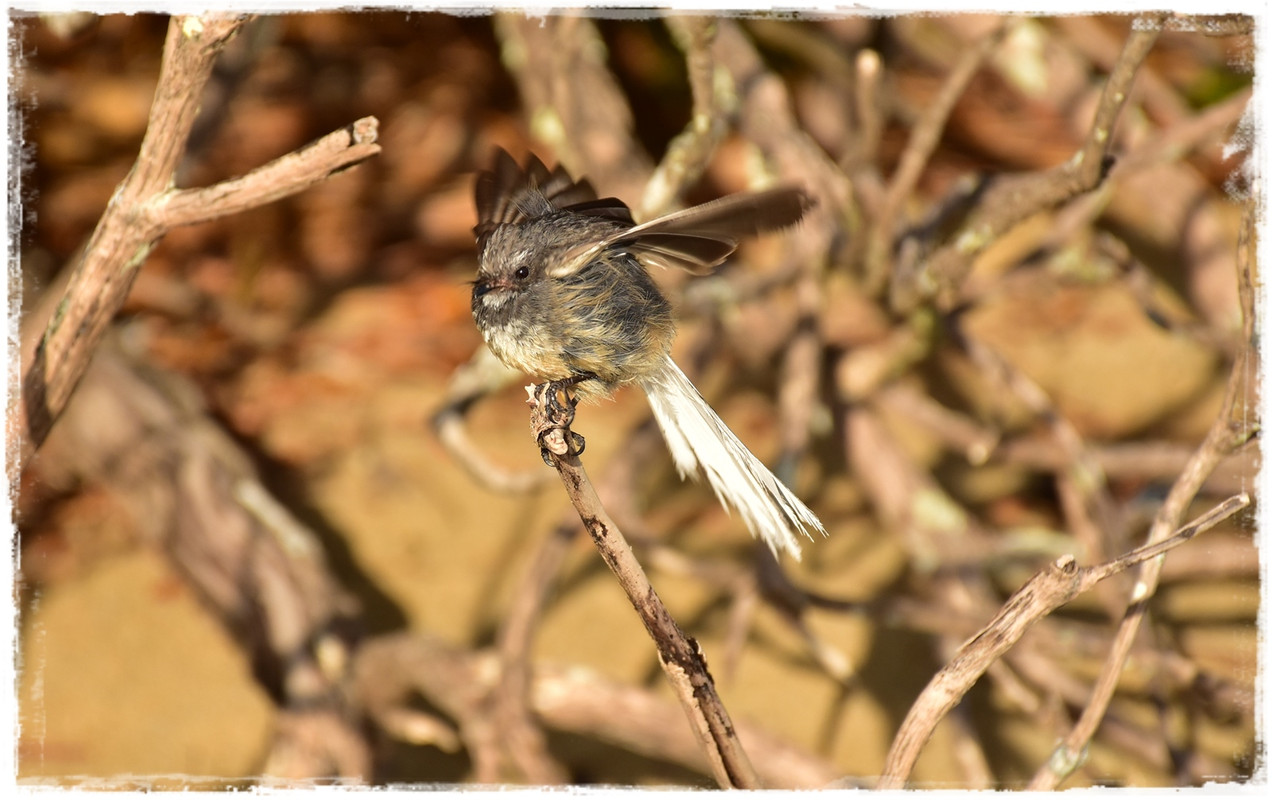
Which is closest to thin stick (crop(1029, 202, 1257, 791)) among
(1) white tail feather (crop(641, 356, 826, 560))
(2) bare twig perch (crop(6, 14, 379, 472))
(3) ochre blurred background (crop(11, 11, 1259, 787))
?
(1) white tail feather (crop(641, 356, 826, 560))

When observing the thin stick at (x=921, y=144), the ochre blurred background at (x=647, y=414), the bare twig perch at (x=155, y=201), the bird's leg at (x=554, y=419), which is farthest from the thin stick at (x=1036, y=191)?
the bare twig perch at (x=155, y=201)

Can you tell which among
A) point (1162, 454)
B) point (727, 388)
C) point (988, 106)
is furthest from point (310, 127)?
point (1162, 454)

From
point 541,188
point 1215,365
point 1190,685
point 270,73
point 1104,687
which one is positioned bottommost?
point 1190,685

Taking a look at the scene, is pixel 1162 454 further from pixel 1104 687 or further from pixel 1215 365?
pixel 1104 687

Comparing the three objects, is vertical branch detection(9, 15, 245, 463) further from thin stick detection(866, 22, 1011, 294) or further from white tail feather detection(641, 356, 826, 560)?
thin stick detection(866, 22, 1011, 294)

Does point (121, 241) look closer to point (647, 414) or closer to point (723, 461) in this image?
point (723, 461)

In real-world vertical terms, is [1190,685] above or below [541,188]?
below

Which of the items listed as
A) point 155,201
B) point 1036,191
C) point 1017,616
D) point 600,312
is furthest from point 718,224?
point 1036,191
